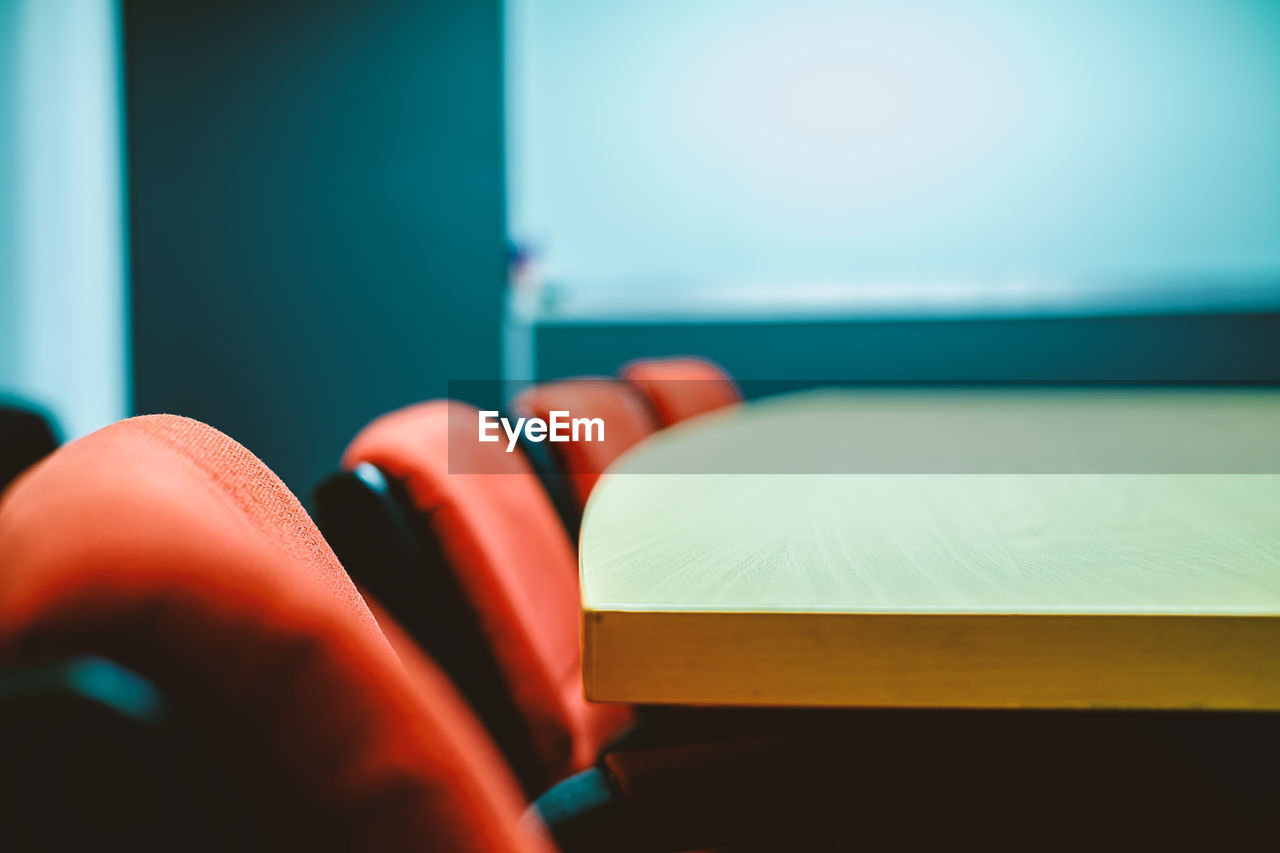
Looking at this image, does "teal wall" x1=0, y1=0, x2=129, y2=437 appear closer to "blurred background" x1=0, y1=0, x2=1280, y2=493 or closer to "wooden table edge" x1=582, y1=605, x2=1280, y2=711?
"blurred background" x1=0, y1=0, x2=1280, y2=493

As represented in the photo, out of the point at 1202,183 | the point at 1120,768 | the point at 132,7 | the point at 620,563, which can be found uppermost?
the point at 132,7

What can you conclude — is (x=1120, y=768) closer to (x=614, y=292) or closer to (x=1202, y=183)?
(x=614, y=292)

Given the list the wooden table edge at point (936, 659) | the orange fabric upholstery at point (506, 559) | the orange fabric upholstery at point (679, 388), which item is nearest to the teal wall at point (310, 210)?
the orange fabric upholstery at point (679, 388)

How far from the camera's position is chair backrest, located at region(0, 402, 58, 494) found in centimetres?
136

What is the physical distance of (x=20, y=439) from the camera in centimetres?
137

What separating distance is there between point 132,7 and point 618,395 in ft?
9.45

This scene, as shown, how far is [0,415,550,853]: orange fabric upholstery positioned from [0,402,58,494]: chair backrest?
1.19 meters

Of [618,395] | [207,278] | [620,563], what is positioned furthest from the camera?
[207,278]

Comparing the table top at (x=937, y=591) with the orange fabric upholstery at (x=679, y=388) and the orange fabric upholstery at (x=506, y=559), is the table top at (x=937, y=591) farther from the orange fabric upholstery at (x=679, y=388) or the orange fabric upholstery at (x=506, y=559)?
the orange fabric upholstery at (x=679, y=388)

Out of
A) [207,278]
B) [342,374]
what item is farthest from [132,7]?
[342,374]

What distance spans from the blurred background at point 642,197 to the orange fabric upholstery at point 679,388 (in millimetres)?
1097

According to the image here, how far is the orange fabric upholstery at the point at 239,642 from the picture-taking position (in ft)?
0.84

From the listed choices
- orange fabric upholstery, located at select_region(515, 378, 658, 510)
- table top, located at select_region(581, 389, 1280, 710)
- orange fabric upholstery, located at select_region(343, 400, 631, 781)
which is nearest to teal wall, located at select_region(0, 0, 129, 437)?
orange fabric upholstery, located at select_region(515, 378, 658, 510)

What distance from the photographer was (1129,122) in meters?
3.68
